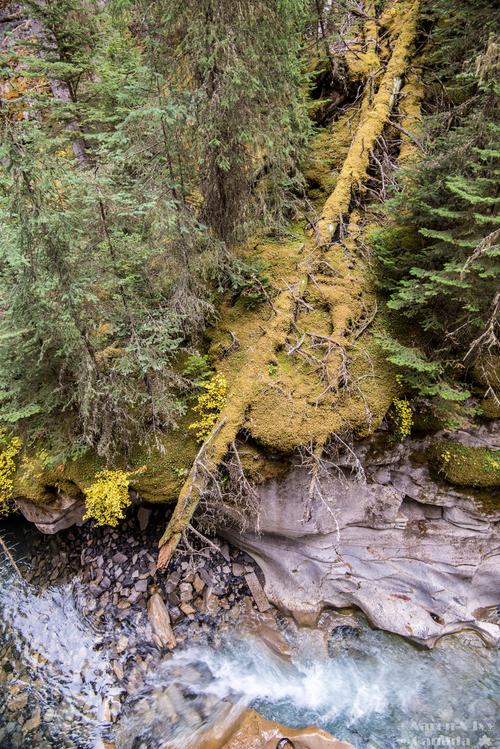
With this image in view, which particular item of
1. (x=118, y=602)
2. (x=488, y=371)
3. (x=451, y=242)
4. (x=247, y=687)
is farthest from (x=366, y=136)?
(x=247, y=687)

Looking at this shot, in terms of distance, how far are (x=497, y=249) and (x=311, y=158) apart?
609cm

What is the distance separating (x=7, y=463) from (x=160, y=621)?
14.7ft

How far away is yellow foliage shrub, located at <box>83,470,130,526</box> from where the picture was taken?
6785 millimetres

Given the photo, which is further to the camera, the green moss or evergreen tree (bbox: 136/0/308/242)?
the green moss

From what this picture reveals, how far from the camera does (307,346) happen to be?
706 cm

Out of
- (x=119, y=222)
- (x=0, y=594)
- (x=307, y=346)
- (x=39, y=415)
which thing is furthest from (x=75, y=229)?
(x=0, y=594)

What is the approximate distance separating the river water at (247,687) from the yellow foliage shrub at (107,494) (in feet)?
8.46

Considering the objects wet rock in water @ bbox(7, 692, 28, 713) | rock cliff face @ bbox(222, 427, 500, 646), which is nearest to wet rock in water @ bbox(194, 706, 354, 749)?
rock cliff face @ bbox(222, 427, 500, 646)

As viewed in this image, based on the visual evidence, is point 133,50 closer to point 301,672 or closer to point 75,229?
point 75,229

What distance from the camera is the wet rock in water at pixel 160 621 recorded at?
7.26 m

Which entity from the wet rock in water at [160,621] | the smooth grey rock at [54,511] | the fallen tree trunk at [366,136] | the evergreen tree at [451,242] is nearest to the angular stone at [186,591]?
the wet rock in water at [160,621]

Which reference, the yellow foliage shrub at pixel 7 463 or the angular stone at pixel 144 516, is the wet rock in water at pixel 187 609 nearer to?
the angular stone at pixel 144 516

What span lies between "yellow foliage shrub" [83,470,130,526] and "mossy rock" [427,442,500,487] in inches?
241

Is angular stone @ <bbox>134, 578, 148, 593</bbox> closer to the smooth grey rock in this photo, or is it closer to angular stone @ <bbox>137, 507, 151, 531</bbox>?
angular stone @ <bbox>137, 507, 151, 531</bbox>
